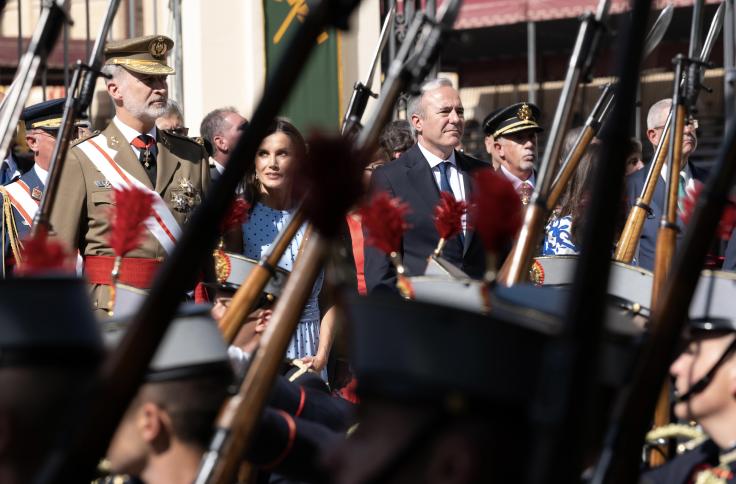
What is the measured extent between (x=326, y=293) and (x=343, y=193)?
4436 mm

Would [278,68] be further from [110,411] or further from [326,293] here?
[326,293]

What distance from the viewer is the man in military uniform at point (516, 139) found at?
7.07m

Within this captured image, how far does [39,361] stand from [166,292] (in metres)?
0.42

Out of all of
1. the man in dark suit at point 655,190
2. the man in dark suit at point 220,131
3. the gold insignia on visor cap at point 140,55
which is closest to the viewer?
the gold insignia on visor cap at point 140,55

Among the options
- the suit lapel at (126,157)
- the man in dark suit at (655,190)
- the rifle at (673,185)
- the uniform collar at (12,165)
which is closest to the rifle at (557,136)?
the rifle at (673,185)

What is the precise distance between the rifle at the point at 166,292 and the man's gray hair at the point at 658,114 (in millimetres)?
5643

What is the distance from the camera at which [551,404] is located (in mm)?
1536

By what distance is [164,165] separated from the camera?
557 cm

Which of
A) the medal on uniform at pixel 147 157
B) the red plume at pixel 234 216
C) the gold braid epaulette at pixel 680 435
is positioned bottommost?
the gold braid epaulette at pixel 680 435

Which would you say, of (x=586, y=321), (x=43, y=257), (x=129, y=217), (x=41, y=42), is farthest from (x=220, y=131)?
(x=586, y=321)

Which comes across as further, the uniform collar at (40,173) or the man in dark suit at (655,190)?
the uniform collar at (40,173)

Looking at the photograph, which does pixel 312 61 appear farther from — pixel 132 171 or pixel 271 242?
pixel 132 171

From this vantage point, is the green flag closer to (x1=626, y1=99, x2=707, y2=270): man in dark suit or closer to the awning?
(x1=626, y1=99, x2=707, y2=270): man in dark suit

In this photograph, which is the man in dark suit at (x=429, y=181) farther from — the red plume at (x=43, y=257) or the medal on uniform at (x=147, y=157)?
the red plume at (x=43, y=257)
